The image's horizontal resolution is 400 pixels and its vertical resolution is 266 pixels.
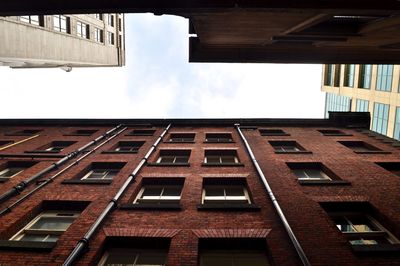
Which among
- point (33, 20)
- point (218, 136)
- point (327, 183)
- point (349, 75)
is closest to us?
point (327, 183)

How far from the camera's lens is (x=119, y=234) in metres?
10.0

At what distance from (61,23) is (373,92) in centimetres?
3752

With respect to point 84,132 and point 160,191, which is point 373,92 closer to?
point 160,191

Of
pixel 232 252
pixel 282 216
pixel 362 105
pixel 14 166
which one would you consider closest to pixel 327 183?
pixel 282 216

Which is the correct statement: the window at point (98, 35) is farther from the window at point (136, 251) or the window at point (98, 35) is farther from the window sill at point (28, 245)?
the window at point (136, 251)

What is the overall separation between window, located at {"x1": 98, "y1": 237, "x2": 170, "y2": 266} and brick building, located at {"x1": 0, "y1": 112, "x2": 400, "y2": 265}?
1.3 inches

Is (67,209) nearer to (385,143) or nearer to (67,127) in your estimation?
(67,127)

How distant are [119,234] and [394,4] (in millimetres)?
10006

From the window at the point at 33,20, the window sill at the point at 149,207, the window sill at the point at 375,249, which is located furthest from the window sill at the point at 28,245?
the window at the point at 33,20

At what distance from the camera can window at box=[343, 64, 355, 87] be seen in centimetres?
4225

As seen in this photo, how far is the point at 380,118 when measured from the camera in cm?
3666

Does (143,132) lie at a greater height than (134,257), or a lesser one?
greater

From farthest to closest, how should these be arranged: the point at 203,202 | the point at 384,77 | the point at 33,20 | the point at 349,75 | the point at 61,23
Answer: the point at 349,75
the point at 384,77
the point at 61,23
the point at 33,20
the point at 203,202

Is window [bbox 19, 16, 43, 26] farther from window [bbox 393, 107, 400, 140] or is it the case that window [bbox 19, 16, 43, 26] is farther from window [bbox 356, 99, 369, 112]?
window [bbox 356, 99, 369, 112]
